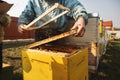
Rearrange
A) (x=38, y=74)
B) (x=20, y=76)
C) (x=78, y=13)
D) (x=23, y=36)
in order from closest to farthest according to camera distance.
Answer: (x=38, y=74) → (x=78, y=13) → (x=20, y=76) → (x=23, y=36)

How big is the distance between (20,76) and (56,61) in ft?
4.99

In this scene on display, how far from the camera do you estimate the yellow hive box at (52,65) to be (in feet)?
3.89

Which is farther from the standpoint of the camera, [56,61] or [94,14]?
[94,14]

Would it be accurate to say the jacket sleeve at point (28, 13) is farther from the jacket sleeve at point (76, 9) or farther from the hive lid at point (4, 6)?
the jacket sleeve at point (76, 9)

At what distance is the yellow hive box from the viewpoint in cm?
118

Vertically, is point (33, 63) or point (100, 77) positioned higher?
point (33, 63)

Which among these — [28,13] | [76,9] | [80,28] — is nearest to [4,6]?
[28,13]

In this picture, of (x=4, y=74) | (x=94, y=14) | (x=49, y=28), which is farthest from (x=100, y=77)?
(x=4, y=74)

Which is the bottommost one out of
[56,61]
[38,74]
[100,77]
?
[100,77]

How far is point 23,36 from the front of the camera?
31.2ft

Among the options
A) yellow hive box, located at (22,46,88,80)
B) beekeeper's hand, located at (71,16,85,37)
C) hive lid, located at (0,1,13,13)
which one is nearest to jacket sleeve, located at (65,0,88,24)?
beekeeper's hand, located at (71,16,85,37)

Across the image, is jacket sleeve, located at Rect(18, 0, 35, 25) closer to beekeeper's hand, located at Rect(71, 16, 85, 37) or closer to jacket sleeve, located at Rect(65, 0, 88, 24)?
jacket sleeve, located at Rect(65, 0, 88, 24)

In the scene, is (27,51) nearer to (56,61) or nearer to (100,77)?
(56,61)

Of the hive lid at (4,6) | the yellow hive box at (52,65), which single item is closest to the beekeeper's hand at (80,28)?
the yellow hive box at (52,65)
